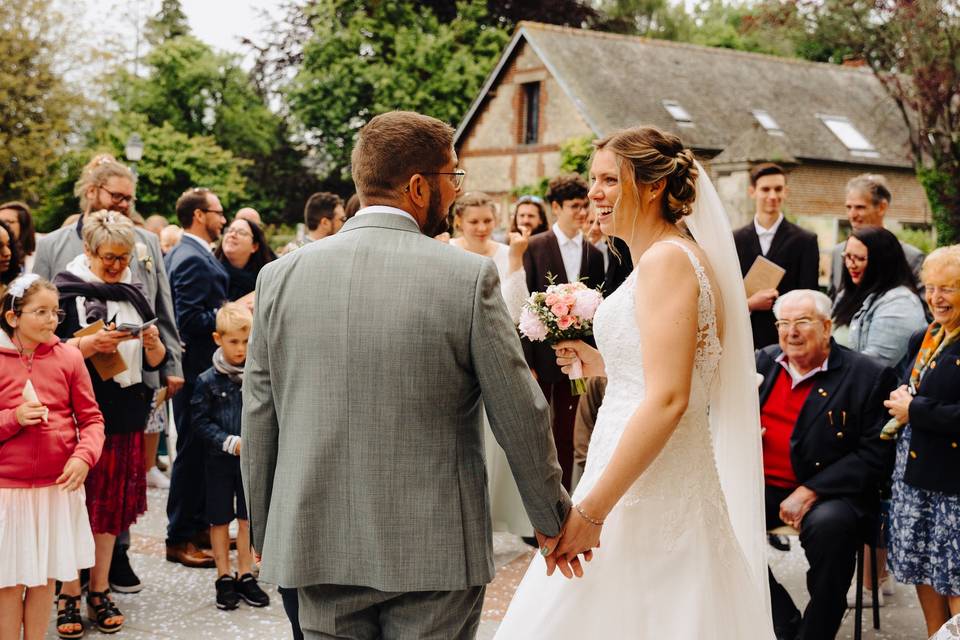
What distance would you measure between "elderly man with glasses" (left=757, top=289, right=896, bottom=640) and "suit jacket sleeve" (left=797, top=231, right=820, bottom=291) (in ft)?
5.71

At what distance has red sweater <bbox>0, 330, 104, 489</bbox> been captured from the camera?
4.59m

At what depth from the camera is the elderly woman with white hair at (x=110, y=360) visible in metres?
5.35

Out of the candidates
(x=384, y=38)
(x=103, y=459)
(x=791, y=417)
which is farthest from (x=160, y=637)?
(x=384, y=38)

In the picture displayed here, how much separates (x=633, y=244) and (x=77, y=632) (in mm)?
3545

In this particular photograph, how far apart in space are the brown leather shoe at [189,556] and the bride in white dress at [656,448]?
11.6ft

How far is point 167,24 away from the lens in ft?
181

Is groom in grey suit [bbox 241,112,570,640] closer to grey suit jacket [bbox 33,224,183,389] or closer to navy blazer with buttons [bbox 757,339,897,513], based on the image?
navy blazer with buttons [bbox 757,339,897,513]

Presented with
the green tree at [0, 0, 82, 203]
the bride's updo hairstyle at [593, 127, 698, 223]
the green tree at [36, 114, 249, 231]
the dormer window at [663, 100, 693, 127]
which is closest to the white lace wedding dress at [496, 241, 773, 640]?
the bride's updo hairstyle at [593, 127, 698, 223]

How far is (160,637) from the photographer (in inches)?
206

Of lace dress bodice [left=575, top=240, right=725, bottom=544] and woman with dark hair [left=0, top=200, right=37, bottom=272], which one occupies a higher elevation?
woman with dark hair [left=0, top=200, right=37, bottom=272]

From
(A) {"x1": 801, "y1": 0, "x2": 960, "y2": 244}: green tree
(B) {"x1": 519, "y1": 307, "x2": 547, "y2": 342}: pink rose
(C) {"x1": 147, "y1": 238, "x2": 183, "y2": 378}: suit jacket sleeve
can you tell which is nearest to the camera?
(B) {"x1": 519, "y1": 307, "x2": 547, "y2": 342}: pink rose

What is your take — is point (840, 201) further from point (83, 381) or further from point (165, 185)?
point (83, 381)

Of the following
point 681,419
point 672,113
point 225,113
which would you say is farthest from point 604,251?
point 225,113

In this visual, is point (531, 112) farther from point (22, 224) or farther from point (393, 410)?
point (393, 410)
